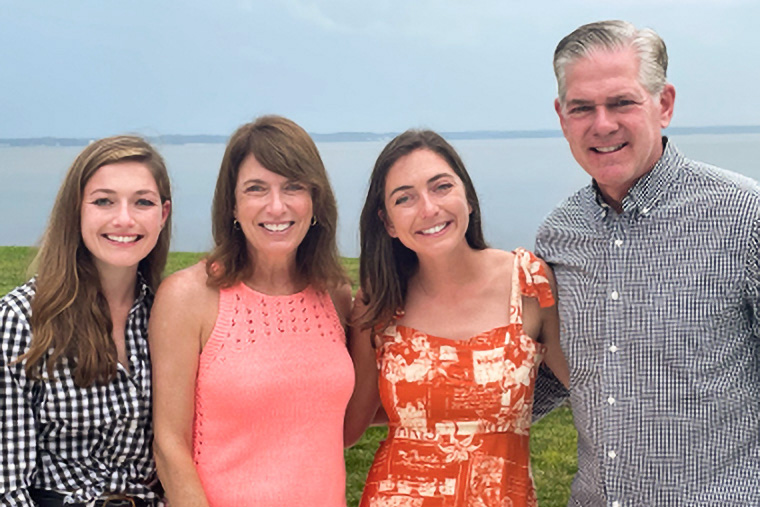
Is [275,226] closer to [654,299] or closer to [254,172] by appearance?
[254,172]

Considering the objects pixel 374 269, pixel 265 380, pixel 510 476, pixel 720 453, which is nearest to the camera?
pixel 720 453

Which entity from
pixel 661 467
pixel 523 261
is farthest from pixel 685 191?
pixel 661 467

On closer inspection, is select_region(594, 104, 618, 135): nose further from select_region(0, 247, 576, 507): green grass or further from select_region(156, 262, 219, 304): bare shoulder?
select_region(0, 247, 576, 507): green grass

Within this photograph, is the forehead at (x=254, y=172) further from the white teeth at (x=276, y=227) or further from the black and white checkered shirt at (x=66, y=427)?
the black and white checkered shirt at (x=66, y=427)

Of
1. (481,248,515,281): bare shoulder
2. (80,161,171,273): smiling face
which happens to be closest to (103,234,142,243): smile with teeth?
(80,161,171,273): smiling face

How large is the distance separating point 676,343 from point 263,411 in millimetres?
1317

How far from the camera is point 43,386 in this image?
2.49 m

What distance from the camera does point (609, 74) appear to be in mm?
2516

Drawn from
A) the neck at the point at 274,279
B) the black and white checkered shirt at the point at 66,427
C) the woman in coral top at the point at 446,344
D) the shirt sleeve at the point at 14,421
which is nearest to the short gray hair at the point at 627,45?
the woman in coral top at the point at 446,344

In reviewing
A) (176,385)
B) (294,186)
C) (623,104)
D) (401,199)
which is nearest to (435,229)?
(401,199)

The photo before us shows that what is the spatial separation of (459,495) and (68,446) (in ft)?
4.22

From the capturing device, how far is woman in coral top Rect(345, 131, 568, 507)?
2826mm

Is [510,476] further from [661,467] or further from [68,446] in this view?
[68,446]

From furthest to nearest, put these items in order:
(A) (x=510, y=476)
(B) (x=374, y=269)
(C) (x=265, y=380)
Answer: (B) (x=374, y=269) → (A) (x=510, y=476) → (C) (x=265, y=380)
